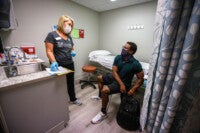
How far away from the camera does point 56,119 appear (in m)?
1.38

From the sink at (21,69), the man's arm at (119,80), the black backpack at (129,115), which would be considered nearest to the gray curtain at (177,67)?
the black backpack at (129,115)

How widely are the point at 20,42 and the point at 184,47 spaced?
7.89 feet

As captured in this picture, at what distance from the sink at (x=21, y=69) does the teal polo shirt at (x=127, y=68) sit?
4.11 ft

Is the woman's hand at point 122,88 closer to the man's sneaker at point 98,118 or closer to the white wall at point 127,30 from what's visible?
the man's sneaker at point 98,118

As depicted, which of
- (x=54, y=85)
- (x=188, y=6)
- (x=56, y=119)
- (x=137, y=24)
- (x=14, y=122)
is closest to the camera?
(x=188, y=6)

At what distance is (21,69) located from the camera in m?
1.59

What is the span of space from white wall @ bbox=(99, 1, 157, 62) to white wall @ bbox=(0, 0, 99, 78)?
68cm

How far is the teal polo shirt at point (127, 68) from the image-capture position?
165 cm

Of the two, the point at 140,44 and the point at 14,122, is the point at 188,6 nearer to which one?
the point at 14,122

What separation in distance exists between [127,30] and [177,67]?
2590mm

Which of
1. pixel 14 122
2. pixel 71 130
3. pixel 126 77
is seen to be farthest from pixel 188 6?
pixel 71 130

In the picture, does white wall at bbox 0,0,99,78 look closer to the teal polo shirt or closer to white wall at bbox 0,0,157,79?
white wall at bbox 0,0,157,79

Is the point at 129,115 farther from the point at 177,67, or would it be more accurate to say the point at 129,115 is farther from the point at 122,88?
the point at 177,67

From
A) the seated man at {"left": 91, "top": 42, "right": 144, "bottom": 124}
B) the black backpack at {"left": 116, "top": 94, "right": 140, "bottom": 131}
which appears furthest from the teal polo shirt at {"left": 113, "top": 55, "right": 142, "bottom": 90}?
the black backpack at {"left": 116, "top": 94, "right": 140, "bottom": 131}
